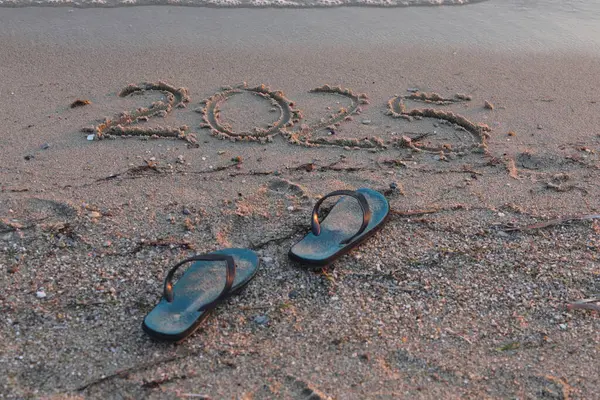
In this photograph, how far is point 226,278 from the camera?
2316 millimetres

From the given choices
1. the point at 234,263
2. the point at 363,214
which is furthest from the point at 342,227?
the point at 234,263

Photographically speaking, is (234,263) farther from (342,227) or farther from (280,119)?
(280,119)

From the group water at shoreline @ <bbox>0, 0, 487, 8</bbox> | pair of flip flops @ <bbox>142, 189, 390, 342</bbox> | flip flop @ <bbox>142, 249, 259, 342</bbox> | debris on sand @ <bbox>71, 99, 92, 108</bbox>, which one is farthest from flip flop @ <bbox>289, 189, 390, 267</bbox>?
water at shoreline @ <bbox>0, 0, 487, 8</bbox>

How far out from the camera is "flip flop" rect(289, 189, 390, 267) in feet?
8.27

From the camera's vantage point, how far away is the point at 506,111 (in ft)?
12.3

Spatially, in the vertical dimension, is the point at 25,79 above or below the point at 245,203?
above

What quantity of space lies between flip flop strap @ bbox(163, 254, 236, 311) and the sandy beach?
0.23 feet

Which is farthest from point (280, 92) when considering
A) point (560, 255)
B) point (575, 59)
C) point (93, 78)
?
point (575, 59)

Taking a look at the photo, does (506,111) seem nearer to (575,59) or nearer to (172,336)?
(575,59)

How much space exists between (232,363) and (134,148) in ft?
5.50

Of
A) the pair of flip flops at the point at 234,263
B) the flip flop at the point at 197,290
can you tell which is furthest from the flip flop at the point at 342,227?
the flip flop at the point at 197,290

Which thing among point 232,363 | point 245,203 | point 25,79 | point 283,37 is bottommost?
point 232,363

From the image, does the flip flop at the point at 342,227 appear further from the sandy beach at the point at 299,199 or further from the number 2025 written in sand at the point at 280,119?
the number 2025 written in sand at the point at 280,119

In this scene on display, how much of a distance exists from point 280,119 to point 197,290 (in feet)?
5.18
